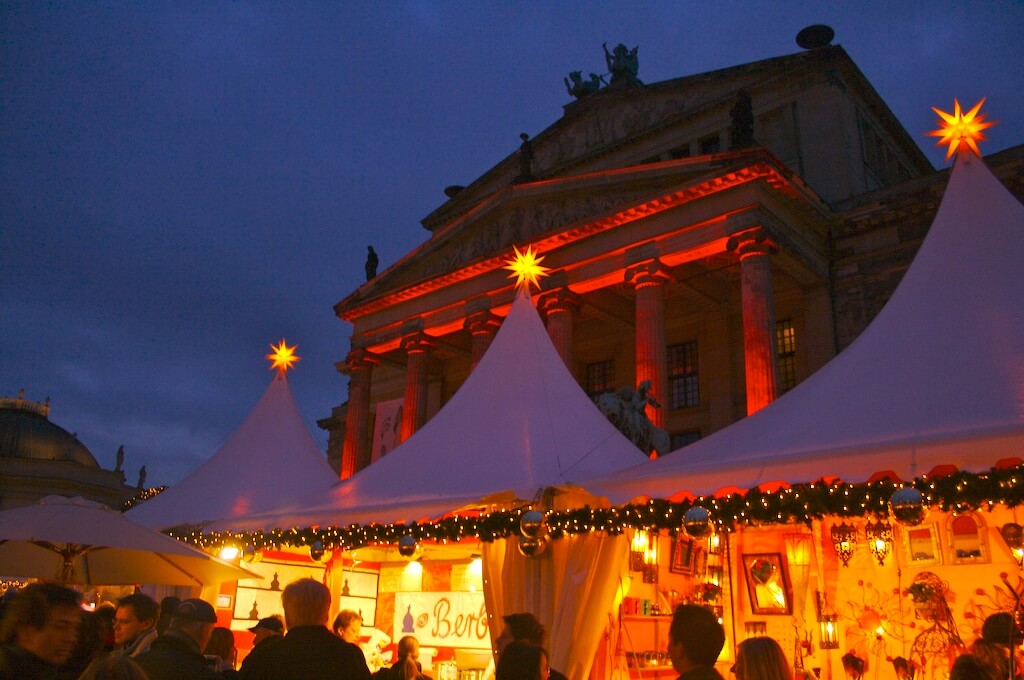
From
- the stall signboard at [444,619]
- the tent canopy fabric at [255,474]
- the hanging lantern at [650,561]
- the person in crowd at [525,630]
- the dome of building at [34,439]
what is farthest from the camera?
the dome of building at [34,439]

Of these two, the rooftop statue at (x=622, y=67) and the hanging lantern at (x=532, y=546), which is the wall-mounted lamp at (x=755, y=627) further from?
the rooftop statue at (x=622, y=67)

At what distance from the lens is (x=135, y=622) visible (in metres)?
5.18

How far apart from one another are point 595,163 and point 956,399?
25094mm

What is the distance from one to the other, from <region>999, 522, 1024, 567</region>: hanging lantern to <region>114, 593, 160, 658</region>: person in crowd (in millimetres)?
7260

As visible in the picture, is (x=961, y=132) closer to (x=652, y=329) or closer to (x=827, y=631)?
(x=827, y=631)

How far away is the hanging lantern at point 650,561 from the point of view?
9.35 meters

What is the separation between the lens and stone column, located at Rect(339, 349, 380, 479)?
31.3 m

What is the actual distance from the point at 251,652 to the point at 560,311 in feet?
73.5

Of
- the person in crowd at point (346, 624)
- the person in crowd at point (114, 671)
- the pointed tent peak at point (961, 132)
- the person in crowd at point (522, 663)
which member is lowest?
the person in crowd at point (346, 624)

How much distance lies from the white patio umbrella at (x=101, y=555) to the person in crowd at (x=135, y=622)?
8.21ft

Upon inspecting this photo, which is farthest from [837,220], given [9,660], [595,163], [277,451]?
[9,660]

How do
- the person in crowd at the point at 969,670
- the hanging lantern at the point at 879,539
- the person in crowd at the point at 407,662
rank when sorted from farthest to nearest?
the hanging lantern at the point at 879,539 → the person in crowd at the point at 407,662 → the person in crowd at the point at 969,670

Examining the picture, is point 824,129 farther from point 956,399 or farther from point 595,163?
point 956,399

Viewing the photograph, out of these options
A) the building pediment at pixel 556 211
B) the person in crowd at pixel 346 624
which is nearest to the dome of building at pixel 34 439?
the building pediment at pixel 556 211
